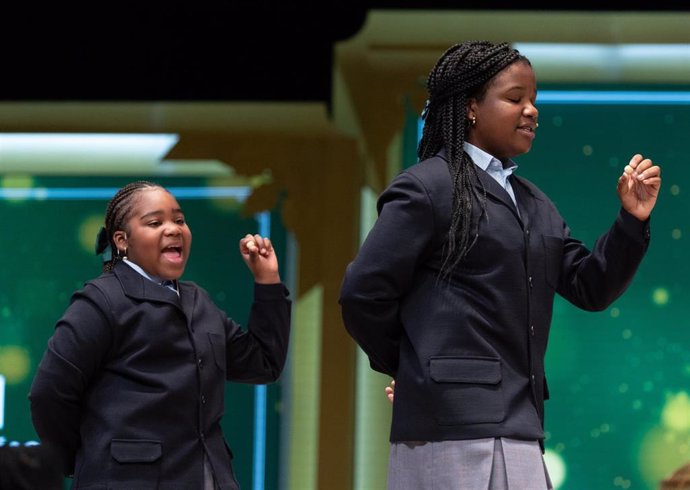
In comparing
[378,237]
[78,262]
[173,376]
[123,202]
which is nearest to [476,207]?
[378,237]

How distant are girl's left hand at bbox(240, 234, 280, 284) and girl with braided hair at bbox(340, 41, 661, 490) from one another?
24.7 inches

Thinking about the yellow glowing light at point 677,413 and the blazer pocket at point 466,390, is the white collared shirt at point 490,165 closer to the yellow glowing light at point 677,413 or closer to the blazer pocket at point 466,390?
the blazer pocket at point 466,390

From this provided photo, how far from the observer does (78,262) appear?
483 cm

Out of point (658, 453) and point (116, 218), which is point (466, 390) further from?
point (658, 453)

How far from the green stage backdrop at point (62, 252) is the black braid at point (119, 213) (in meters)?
1.34

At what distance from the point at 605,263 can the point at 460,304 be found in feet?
1.08

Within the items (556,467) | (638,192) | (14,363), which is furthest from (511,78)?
(14,363)

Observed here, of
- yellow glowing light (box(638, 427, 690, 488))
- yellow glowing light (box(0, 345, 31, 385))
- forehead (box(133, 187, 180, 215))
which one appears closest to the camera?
forehead (box(133, 187, 180, 215))

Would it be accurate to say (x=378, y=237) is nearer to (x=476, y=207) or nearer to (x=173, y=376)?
(x=476, y=207)

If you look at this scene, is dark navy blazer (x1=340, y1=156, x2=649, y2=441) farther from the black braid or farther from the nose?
the black braid

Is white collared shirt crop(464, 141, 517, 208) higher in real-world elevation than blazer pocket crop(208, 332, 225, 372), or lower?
higher

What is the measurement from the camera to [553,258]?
2834 millimetres

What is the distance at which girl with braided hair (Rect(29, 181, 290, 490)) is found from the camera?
3090 millimetres

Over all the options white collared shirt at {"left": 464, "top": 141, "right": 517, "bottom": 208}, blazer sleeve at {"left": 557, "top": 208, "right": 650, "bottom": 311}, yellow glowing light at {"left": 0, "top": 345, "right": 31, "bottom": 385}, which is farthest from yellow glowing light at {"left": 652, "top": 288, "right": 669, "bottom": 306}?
yellow glowing light at {"left": 0, "top": 345, "right": 31, "bottom": 385}
